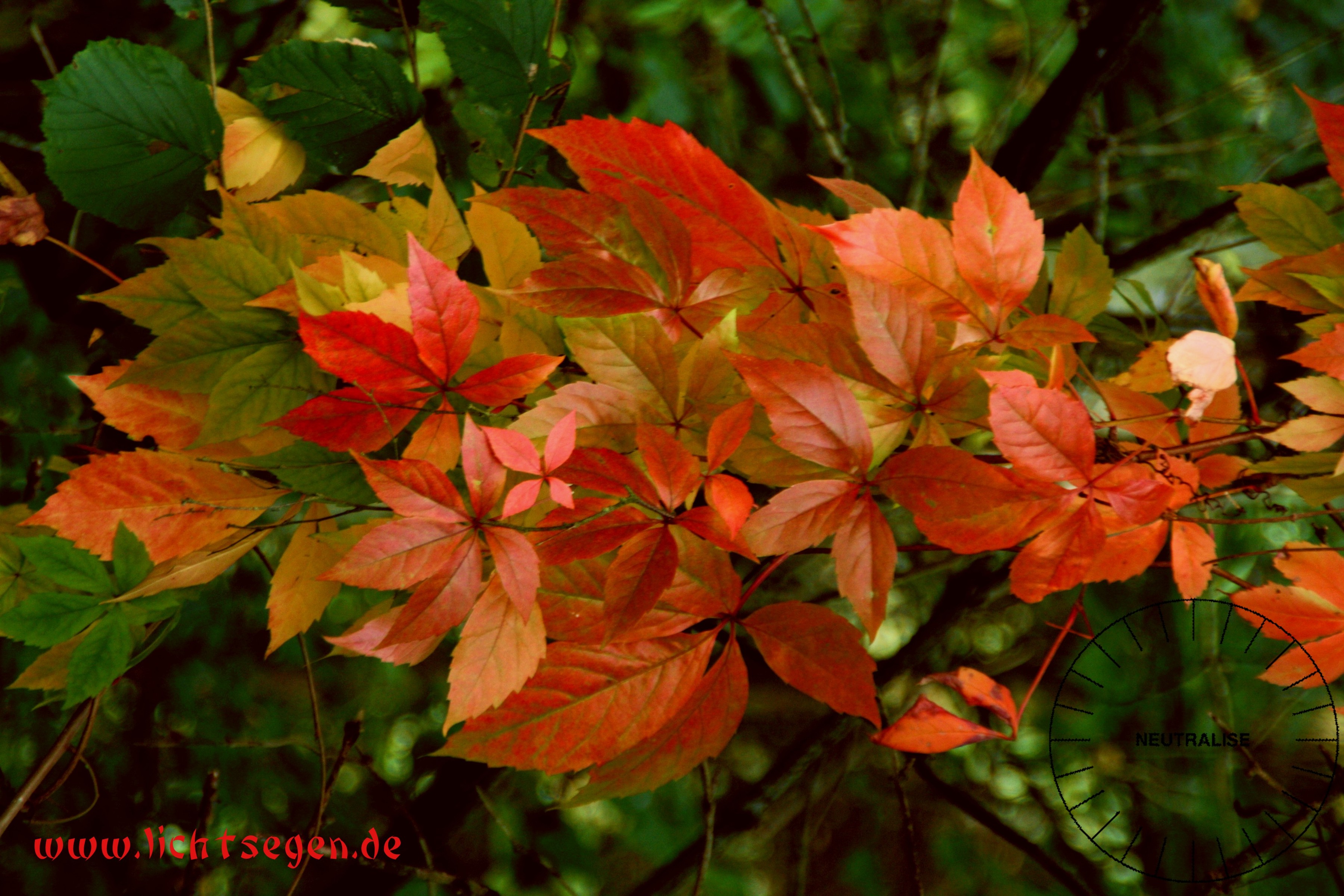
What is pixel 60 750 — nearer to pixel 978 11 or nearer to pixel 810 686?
pixel 810 686

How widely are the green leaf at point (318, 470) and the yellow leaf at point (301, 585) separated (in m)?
0.04

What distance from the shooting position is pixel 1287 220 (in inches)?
10.7

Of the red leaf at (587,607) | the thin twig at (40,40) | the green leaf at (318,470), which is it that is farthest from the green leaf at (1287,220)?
the thin twig at (40,40)

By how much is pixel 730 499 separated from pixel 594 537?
42 mm

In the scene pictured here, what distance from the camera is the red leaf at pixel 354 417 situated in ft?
0.74

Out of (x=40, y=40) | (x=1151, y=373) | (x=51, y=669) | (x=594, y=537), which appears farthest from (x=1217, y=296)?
(x=40, y=40)

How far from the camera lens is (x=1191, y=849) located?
1.57 feet

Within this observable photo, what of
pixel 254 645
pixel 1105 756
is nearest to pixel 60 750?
pixel 254 645

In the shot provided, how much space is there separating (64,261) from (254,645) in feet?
0.98

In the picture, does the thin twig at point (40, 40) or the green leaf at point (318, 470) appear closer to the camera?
the green leaf at point (318, 470)

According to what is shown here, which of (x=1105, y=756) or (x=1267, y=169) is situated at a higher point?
(x=1267, y=169)

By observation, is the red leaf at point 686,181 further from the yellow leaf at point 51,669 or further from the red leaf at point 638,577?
the yellow leaf at point 51,669

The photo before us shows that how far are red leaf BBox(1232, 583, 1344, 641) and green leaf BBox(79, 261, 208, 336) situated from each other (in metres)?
0.41

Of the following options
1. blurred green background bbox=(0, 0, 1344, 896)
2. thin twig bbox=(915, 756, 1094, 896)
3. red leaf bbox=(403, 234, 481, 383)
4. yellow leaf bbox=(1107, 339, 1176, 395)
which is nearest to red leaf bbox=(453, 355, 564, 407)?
red leaf bbox=(403, 234, 481, 383)
